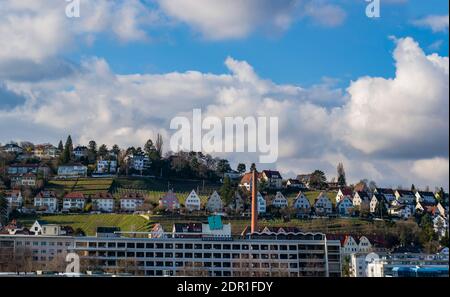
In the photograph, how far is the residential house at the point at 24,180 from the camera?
28.4 m

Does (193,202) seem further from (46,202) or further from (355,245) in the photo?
(355,245)

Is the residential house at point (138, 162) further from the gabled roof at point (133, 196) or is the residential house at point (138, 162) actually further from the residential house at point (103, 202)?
the residential house at point (103, 202)

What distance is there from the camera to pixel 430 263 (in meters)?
16.3

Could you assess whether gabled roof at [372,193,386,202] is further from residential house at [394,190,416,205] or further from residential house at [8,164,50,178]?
residential house at [8,164,50,178]

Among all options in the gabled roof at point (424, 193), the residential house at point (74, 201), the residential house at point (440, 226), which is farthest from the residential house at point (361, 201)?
the residential house at point (74, 201)

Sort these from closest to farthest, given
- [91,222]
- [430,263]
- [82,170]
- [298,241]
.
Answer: [430,263] < [298,241] < [91,222] < [82,170]

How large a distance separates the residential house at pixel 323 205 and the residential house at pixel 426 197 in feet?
18.7

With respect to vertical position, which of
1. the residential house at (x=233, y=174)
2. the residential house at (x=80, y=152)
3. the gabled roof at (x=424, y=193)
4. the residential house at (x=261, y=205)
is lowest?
the residential house at (x=261, y=205)

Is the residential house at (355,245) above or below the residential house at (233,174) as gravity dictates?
below

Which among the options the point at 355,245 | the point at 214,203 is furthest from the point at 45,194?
the point at 355,245

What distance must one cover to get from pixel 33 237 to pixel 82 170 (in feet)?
38.3

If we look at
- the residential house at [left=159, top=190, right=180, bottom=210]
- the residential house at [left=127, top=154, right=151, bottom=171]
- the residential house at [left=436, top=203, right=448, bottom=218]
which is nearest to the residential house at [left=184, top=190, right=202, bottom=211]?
the residential house at [left=159, top=190, right=180, bottom=210]
